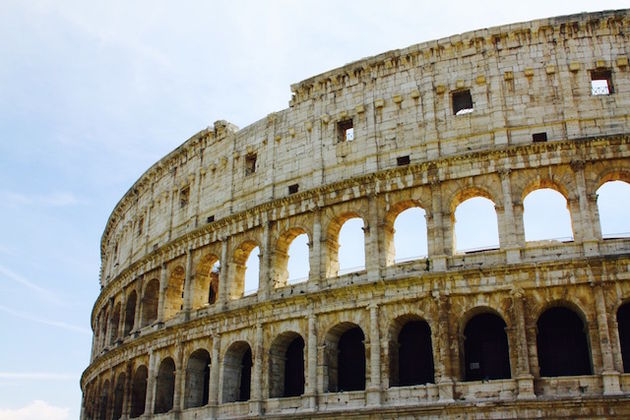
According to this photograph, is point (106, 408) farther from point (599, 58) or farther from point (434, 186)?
point (599, 58)

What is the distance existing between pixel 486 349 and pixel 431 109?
794 cm

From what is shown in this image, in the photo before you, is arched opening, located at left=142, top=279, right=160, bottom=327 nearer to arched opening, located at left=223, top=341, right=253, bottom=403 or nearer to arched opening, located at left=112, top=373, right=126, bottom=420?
arched opening, located at left=112, top=373, right=126, bottom=420

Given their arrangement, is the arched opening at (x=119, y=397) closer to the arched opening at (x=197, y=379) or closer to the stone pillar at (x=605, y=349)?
the arched opening at (x=197, y=379)

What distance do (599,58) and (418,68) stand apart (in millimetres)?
5750

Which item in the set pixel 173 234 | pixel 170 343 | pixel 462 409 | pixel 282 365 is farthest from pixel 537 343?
pixel 173 234

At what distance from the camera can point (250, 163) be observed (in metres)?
27.5

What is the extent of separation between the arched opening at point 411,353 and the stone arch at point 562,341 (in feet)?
10.8

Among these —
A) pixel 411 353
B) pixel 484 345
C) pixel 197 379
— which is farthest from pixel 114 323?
pixel 484 345

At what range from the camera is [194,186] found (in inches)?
1163

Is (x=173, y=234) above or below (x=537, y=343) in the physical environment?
above

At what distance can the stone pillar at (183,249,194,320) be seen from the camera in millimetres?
27161

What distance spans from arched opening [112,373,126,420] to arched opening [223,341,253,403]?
796 cm

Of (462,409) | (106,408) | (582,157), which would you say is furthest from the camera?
(106,408)

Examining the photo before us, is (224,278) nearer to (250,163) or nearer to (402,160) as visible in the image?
(250,163)
